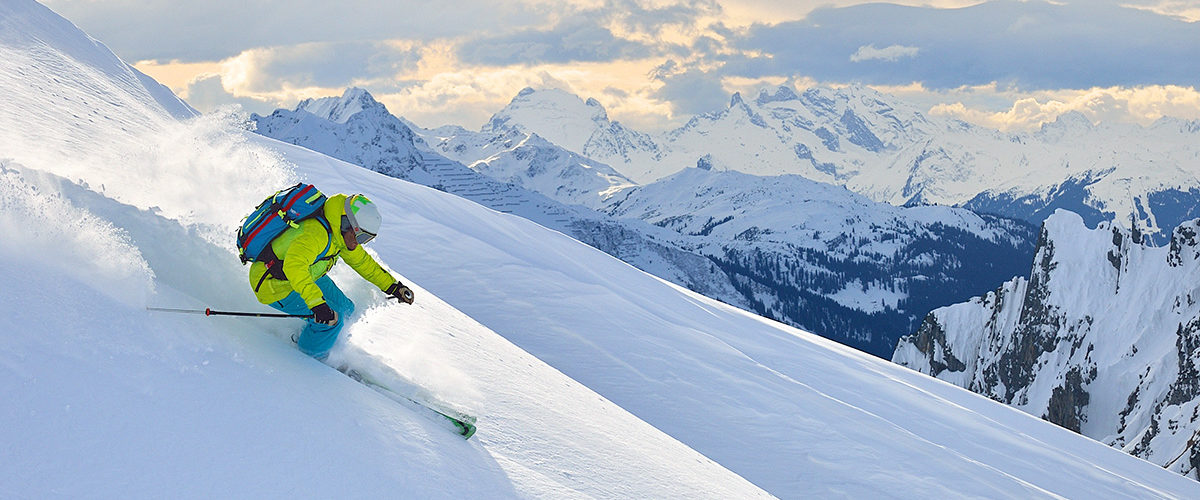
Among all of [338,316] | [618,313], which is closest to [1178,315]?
[618,313]

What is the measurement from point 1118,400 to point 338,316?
324 feet

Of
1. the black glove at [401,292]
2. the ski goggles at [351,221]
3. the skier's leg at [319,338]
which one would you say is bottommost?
the skier's leg at [319,338]

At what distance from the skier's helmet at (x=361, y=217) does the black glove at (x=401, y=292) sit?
72 centimetres

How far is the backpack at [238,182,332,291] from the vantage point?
705 centimetres

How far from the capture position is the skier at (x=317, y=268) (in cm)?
694

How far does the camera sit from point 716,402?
14.6 metres

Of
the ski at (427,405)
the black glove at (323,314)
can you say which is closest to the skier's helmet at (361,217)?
the black glove at (323,314)

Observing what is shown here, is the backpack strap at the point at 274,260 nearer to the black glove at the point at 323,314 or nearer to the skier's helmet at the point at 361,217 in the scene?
the skier's helmet at the point at 361,217

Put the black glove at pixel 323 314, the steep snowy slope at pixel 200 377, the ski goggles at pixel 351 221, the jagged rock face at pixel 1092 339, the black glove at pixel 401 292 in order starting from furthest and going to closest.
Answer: the jagged rock face at pixel 1092 339
the black glove at pixel 401 292
the ski goggles at pixel 351 221
the black glove at pixel 323 314
the steep snowy slope at pixel 200 377

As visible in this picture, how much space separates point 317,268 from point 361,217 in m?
0.64

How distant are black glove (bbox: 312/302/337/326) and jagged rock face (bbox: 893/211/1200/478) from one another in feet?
217

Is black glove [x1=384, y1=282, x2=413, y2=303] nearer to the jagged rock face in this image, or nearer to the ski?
the ski

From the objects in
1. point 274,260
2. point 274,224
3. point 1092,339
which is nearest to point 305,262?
point 274,260

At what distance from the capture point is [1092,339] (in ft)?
320
